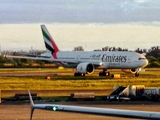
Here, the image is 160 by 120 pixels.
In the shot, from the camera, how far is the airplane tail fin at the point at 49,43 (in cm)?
9555

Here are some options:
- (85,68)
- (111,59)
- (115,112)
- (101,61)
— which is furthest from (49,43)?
(115,112)

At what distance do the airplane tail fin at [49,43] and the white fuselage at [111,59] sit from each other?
5.55 meters

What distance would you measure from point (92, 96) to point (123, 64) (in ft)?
113

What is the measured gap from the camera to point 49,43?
320ft

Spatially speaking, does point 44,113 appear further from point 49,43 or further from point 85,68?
point 49,43

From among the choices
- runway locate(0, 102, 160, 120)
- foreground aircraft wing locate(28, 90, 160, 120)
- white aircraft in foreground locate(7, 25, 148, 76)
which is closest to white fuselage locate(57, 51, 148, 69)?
white aircraft in foreground locate(7, 25, 148, 76)

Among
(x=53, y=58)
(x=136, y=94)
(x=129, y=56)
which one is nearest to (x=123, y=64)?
(x=129, y=56)

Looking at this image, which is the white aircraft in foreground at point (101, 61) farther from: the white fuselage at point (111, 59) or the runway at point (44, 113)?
the runway at point (44, 113)

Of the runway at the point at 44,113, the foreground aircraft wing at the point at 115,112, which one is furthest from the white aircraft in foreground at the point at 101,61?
the foreground aircraft wing at the point at 115,112

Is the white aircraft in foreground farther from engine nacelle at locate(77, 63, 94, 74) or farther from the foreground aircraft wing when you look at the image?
the foreground aircraft wing

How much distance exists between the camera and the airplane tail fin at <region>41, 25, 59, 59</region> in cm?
9555

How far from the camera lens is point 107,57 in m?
83.2

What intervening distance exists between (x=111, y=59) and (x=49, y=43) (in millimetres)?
19109

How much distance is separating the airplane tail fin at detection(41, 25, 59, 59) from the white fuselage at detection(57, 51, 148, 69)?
18.2 ft
